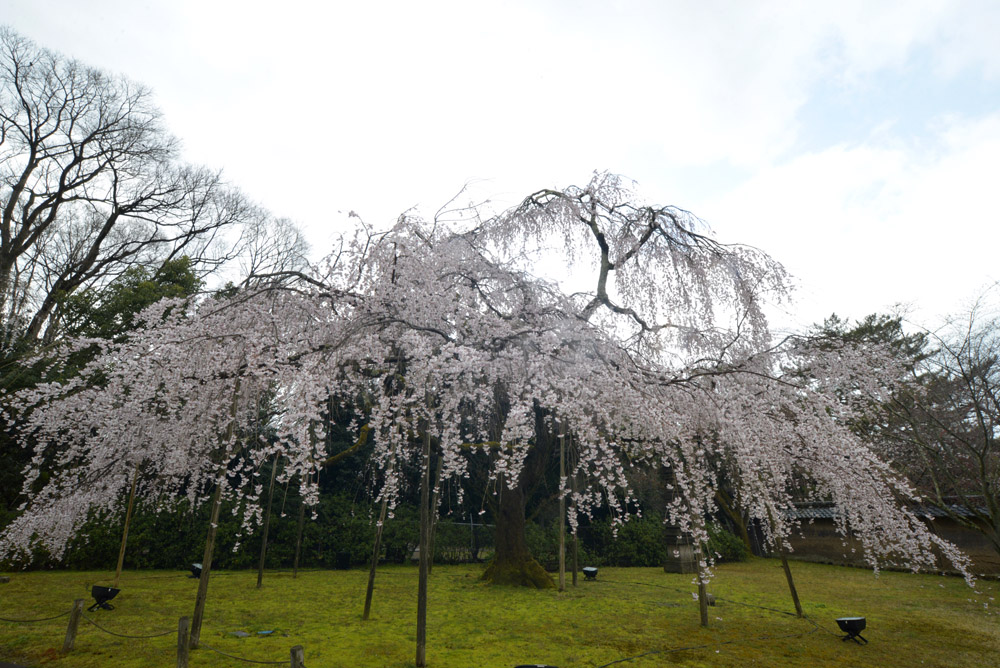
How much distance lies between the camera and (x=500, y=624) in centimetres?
782

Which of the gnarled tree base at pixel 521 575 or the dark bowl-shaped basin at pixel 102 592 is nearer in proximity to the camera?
the dark bowl-shaped basin at pixel 102 592

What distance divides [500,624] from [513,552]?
364cm

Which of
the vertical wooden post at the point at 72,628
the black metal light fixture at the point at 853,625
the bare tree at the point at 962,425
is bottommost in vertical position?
the black metal light fixture at the point at 853,625

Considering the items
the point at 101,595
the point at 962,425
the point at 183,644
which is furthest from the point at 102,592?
the point at 962,425

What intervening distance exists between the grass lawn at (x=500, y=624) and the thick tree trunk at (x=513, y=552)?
0.52 m

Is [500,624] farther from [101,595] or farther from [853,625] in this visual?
[101,595]

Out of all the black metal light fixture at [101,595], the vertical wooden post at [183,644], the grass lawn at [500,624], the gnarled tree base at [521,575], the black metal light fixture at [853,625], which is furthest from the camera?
the gnarled tree base at [521,575]

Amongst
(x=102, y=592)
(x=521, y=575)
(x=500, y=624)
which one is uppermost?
(x=102, y=592)

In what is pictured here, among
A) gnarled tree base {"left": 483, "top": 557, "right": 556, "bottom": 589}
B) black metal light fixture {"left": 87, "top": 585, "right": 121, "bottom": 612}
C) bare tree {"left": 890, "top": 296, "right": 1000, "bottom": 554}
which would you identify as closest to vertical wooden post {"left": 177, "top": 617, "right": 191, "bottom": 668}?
black metal light fixture {"left": 87, "top": 585, "right": 121, "bottom": 612}

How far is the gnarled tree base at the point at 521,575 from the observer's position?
11078mm

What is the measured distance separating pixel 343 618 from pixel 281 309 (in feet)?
17.3

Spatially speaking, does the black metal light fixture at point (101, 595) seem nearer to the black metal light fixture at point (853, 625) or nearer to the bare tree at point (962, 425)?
the black metal light fixture at point (853, 625)

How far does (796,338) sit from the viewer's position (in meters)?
7.86

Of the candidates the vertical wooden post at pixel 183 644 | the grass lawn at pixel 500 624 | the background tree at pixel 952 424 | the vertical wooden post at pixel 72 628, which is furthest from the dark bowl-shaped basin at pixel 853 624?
the vertical wooden post at pixel 72 628
